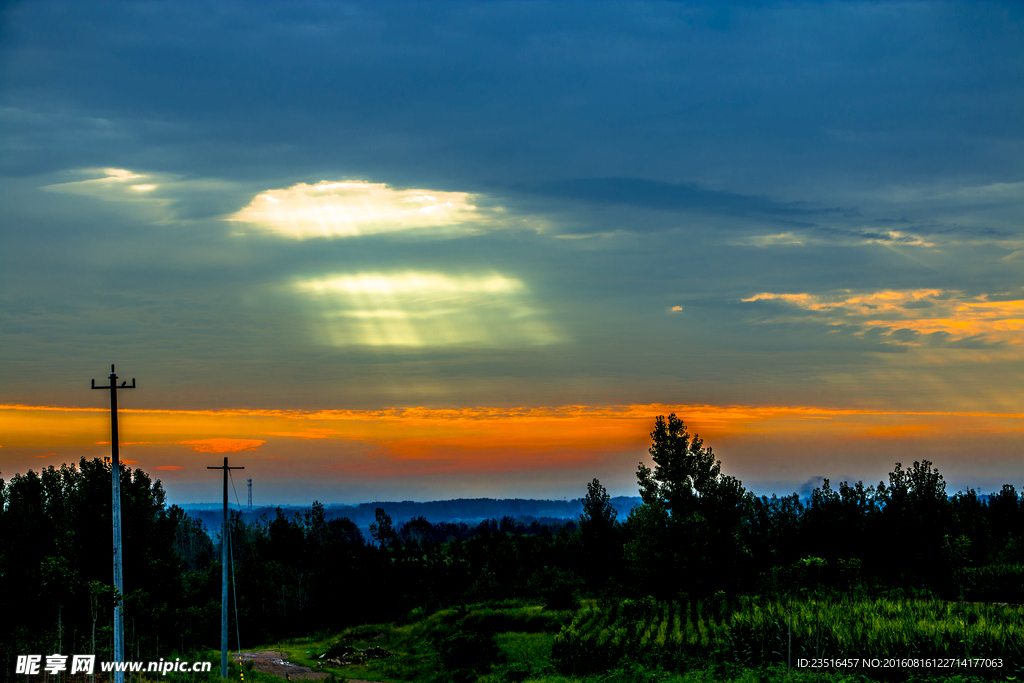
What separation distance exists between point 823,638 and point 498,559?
203ft

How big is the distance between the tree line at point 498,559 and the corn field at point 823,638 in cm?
211

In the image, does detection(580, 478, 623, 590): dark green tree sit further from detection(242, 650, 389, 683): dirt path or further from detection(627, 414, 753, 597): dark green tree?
detection(242, 650, 389, 683): dirt path

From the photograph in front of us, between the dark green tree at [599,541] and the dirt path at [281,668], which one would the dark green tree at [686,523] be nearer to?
the dark green tree at [599,541]

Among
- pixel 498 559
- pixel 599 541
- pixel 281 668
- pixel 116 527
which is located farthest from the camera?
pixel 498 559

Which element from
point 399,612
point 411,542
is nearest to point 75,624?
point 399,612

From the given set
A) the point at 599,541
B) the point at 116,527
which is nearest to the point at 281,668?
the point at 116,527

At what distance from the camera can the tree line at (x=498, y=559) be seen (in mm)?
36469

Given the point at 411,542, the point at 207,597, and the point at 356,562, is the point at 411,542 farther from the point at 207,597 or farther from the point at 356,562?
the point at 207,597

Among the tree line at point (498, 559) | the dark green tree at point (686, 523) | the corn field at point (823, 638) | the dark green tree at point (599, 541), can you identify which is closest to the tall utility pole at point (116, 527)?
the tree line at point (498, 559)

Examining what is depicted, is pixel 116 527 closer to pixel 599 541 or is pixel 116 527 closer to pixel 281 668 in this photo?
pixel 281 668

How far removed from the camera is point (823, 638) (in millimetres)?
26906

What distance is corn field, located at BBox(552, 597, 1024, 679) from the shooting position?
2419 centimetres

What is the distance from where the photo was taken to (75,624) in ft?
121

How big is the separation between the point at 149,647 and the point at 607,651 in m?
30.8
